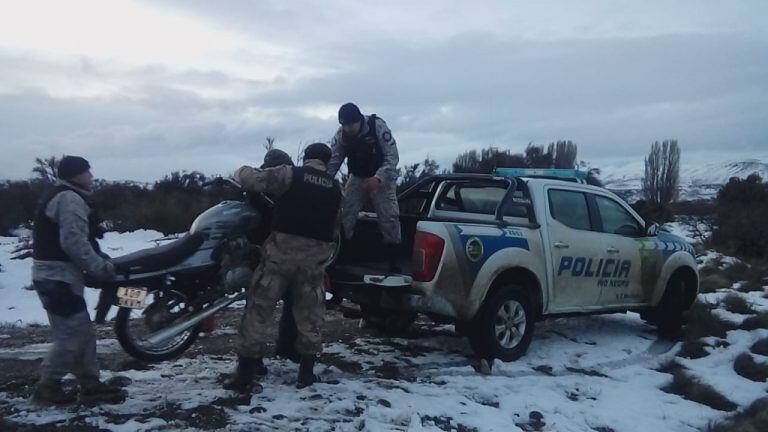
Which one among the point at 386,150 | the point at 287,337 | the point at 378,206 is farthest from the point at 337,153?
the point at 287,337

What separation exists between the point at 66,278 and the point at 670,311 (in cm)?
665

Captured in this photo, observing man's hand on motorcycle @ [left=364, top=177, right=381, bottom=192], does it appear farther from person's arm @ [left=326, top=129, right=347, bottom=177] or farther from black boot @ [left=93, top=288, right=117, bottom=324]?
black boot @ [left=93, top=288, right=117, bottom=324]

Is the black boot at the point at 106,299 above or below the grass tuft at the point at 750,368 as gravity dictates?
above

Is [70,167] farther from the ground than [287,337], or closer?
farther from the ground

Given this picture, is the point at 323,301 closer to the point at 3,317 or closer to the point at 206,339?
the point at 206,339

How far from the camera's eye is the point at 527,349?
7.25 meters

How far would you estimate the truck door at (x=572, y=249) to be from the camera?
7418 millimetres

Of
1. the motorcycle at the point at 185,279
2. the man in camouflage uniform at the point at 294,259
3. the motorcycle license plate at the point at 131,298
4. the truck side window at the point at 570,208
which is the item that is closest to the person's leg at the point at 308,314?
the man in camouflage uniform at the point at 294,259

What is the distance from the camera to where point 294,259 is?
5512mm

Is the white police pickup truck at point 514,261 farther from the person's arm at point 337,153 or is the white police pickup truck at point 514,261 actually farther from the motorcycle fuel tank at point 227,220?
the motorcycle fuel tank at point 227,220

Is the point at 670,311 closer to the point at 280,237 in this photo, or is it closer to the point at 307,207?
the point at 307,207

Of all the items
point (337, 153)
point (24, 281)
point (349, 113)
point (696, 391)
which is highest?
point (349, 113)

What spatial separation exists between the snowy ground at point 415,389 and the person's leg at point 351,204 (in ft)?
3.98

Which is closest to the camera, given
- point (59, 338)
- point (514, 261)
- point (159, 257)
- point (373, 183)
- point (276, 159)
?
point (59, 338)
